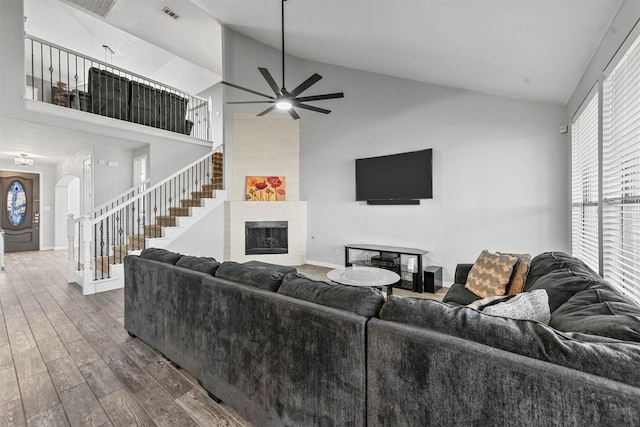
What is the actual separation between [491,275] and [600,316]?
5.44ft

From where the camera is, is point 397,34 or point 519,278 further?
point 397,34

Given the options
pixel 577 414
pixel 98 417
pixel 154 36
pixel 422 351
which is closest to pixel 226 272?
pixel 98 417

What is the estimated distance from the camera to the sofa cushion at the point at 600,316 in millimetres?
974

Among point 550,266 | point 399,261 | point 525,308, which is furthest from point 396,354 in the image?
point 399,261

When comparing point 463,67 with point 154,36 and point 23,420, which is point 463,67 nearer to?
point 23,420

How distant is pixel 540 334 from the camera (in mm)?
932

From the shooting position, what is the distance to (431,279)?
4.40 meters

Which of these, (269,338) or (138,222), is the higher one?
(138,222)

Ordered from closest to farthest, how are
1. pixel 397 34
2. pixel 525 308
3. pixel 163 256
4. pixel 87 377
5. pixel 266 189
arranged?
pixel 525 308, pixel 87 377, pixel 163 256, pixel 397 34, pixel 266 189

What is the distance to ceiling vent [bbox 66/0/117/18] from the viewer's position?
489cm

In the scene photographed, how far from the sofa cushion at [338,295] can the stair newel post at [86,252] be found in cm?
408

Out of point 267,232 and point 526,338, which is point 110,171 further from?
point 526,338

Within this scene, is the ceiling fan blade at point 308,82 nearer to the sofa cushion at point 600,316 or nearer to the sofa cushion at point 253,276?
the sofa cushion at point 253,276

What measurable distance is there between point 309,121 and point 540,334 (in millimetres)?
6274
